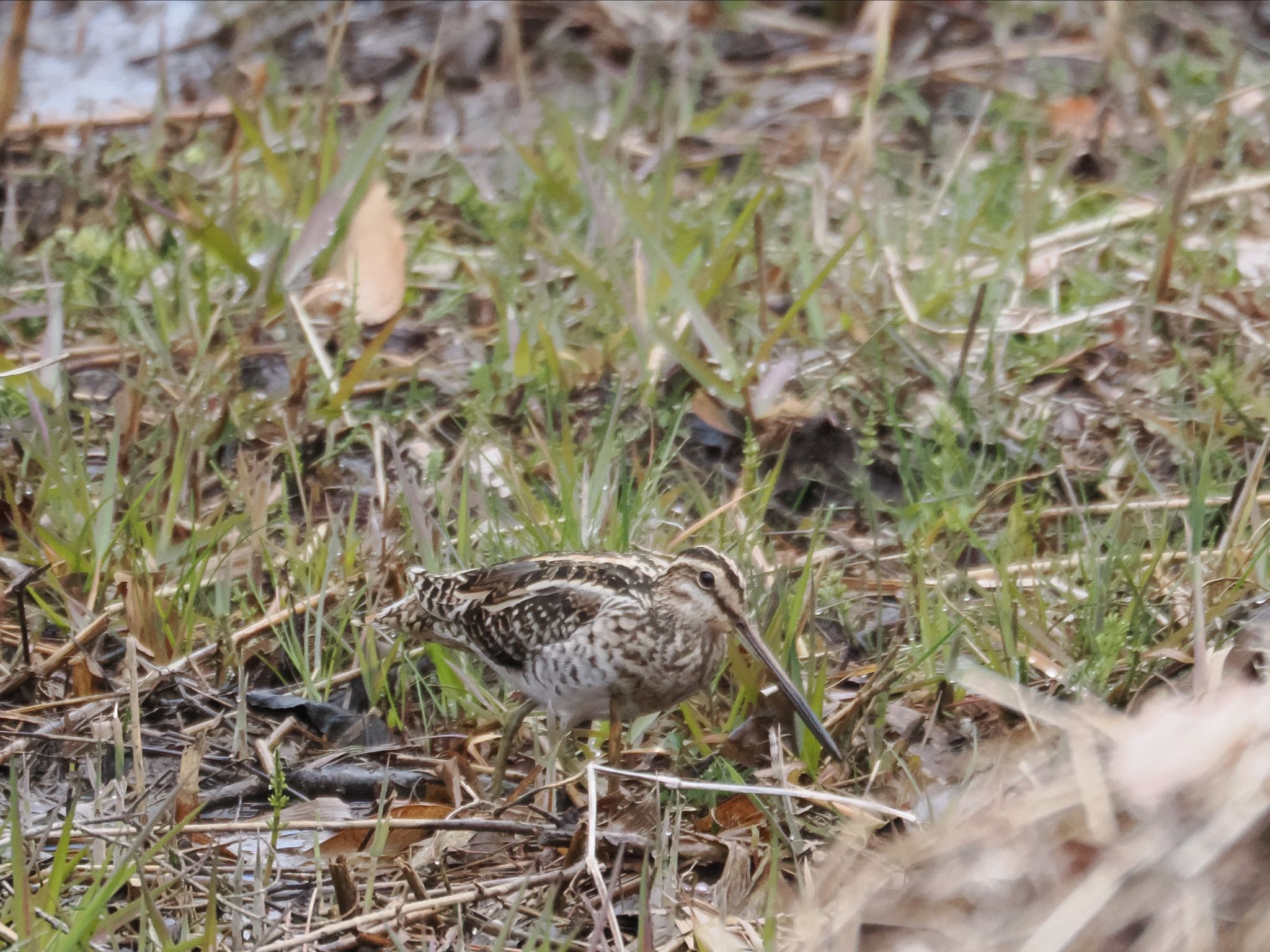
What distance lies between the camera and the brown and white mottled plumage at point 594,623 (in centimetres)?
335

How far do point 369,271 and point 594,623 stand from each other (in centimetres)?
217

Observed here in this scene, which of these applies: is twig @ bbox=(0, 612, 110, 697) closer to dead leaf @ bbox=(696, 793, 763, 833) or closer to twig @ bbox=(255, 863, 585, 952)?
twig @ bbox=(255, 863, 585, 952)

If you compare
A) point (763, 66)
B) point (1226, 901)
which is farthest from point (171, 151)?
point (1226, 901)

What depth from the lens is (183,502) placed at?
4.35 meters

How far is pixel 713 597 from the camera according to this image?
133 inches

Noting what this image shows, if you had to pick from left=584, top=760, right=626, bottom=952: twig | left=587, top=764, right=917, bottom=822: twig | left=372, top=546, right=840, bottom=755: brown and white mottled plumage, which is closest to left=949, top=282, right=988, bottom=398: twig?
left=372, top=546, right=840, bottom=755: brown and white mottled plumage

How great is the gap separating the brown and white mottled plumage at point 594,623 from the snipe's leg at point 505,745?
1.7 inches

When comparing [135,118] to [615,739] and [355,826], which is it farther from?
[355,826]

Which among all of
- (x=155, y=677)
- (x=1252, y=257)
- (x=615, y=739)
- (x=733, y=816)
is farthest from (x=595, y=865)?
(x=1252, y=257)

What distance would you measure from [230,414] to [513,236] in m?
1.23

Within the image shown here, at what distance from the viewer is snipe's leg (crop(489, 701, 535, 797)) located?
3345 millimetres

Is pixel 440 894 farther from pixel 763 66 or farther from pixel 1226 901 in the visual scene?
pixel 763 66

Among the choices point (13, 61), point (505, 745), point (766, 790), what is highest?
point (13, 61)

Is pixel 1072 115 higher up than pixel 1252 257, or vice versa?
pixel 1072 115
